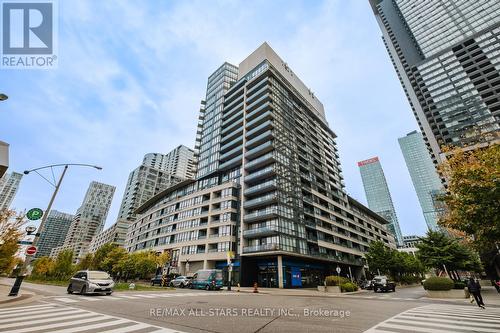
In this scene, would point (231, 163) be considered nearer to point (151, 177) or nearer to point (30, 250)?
point (30, 250)

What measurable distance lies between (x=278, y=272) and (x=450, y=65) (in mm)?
108539

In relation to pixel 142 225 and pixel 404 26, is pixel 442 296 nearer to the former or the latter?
pixel 142 225

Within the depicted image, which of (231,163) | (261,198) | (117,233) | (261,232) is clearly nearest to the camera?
(261,232)

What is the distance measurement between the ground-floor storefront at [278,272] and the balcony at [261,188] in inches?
467

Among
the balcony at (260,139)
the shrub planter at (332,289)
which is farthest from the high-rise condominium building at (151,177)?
the shrub planter at (332,289)

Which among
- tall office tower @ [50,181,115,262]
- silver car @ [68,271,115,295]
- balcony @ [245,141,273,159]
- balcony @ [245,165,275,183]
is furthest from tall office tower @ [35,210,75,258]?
silver car @ [68,271,115,295]

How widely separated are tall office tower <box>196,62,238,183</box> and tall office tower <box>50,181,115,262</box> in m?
109

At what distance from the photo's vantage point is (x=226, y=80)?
69125mm

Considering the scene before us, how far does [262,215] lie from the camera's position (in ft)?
135

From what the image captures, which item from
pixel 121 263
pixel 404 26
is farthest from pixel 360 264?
pixel 404 26

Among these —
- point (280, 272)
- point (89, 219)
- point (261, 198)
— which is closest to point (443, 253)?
point (280, 272)

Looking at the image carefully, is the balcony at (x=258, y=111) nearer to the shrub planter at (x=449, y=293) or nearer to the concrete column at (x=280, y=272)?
the concrete column at (x=280, y=272)

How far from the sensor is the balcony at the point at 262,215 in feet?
131

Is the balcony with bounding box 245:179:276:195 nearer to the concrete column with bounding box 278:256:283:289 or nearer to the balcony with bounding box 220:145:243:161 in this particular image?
the balcony with bounding box 220:145:243:161
